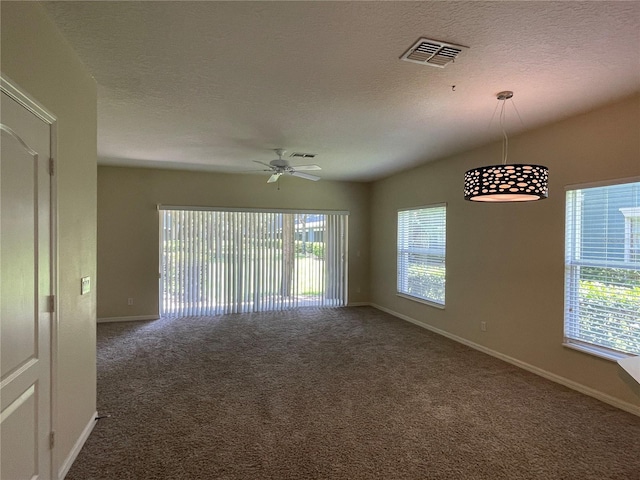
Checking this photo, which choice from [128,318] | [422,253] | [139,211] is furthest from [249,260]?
[422,253]

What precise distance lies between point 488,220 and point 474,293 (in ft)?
3.25

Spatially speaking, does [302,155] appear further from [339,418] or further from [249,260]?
[339,418]

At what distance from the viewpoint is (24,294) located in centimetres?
164

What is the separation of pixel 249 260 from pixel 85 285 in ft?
13.5

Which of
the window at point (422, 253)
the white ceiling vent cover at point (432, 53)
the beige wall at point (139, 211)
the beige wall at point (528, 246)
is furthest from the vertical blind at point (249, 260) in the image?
the white ceiling vent cover at point (432, 53)

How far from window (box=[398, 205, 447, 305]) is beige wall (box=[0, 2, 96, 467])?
14.6 feet

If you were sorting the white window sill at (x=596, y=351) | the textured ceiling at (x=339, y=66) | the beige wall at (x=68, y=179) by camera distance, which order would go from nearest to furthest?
1. the beige wall at (x=68, y=179)
2. the textured ceiling at (x=339, y=66)
3. the white window sill at (x=596, y=351)

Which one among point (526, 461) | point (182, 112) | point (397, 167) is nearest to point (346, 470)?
point (526, 461)

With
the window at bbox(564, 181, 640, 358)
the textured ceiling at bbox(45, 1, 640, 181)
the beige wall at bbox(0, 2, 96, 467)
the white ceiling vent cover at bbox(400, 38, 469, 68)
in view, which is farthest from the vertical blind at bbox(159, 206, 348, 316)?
the white ceiling vent cover at bbox(400, 38, 469, 68)

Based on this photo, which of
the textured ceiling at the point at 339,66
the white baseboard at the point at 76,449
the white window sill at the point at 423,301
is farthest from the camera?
the white window sill at the point at 423,301

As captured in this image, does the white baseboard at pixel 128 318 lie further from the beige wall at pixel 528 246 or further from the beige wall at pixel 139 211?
the beige wall at pixel 528 246

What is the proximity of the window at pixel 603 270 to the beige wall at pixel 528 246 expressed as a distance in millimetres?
97

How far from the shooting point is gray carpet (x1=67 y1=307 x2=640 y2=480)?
2.20 meters

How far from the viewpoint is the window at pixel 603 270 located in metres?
2.96
